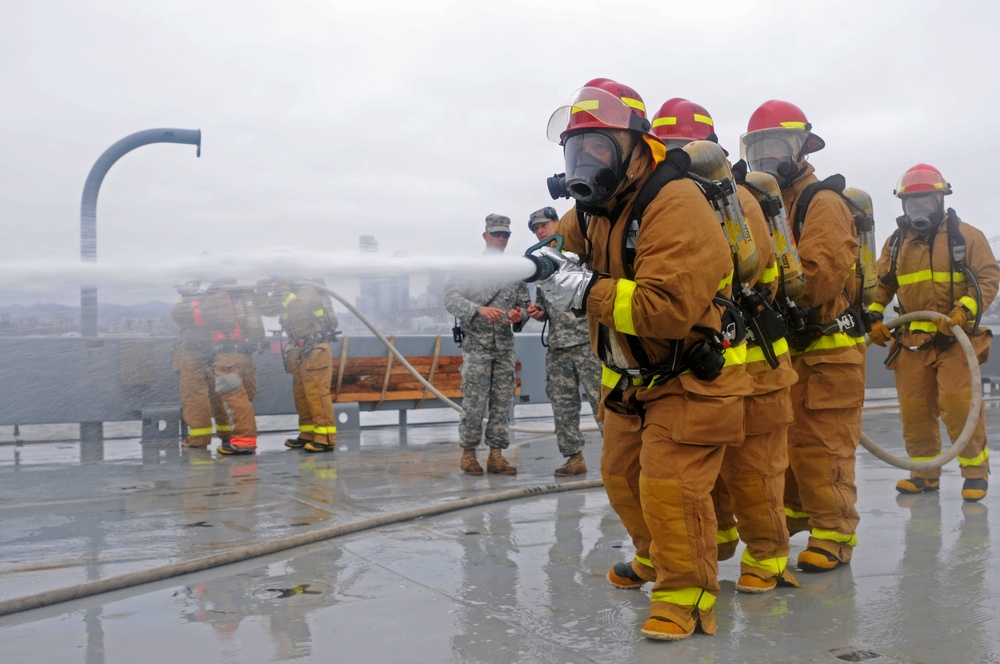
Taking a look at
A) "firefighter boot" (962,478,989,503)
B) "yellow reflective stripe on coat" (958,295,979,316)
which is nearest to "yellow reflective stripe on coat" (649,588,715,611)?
"firefighter boot" (962,478,989,503)

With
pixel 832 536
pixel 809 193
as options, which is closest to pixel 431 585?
pixel 832 536

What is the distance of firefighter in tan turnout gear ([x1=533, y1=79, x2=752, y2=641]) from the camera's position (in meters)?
2.69

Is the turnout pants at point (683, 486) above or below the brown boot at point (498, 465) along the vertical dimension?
above

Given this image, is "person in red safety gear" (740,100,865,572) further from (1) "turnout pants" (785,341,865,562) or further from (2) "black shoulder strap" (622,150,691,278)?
(2) "black shoulder strap" (622,150,691,278)

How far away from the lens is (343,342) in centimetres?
928

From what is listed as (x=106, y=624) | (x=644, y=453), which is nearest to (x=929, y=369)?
(x=644, y=453)

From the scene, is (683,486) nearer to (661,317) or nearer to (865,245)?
(661,317)

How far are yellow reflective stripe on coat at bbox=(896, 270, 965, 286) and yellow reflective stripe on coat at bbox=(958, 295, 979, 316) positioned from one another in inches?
5.4

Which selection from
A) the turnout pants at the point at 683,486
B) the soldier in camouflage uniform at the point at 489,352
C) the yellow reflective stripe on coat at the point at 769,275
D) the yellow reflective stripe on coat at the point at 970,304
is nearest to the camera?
the turnout pants at the point at 683,486

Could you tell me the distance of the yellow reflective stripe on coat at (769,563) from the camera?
10.8 feet

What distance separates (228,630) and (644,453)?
1397mm

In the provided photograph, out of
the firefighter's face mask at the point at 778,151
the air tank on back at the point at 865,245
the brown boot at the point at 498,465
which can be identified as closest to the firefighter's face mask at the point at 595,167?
the firefighter's face mask at the point at 778,151

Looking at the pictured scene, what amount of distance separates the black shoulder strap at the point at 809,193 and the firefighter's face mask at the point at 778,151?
0.13 meters

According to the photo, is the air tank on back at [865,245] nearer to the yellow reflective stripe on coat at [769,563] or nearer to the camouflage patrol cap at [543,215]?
the yellow reflective stripe on coat at [769,563]
